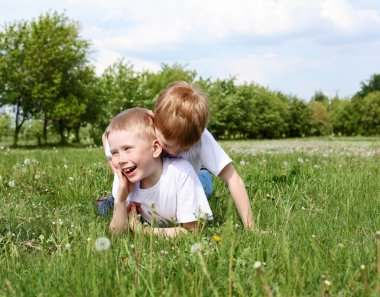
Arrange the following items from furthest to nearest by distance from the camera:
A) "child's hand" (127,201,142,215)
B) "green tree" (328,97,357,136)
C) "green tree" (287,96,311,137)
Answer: "green tree" (328,97,357,136), "green tree" (287,96,311,137), "child's hand" (127,201,142,215)

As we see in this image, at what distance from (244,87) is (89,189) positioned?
177 ft

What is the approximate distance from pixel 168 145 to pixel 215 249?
1347 millimetres

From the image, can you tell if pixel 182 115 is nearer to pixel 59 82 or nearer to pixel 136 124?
pixel 136 124

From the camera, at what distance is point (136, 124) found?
4215 mm

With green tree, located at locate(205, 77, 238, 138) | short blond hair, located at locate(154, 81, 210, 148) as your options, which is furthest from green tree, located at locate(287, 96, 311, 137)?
A: short blond hair, located at locate(154, 81, 210, 148)

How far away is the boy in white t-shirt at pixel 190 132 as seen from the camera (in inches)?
164

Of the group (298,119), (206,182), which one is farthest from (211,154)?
(298,119)

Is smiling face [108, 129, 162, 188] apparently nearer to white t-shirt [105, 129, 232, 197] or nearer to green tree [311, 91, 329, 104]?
white t-shirt [105, 129, 232, 197]

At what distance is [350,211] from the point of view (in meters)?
4.59

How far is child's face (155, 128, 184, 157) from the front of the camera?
4270mm

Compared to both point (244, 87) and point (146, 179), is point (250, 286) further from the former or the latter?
point (244, 87)

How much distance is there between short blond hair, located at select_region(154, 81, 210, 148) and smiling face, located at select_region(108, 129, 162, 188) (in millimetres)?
177

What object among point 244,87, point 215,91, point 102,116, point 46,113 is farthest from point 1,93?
point 244,87

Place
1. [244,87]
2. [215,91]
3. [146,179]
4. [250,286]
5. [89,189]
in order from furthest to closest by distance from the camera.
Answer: [244,87], [215,91], [89,189], [146,179], [250,286]
